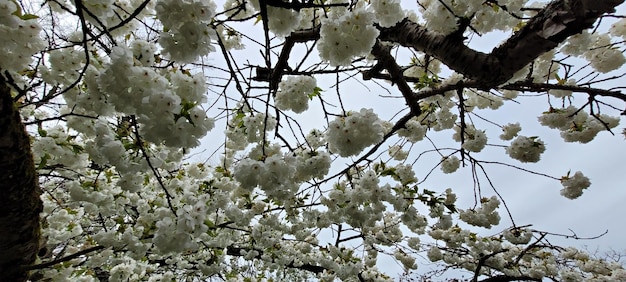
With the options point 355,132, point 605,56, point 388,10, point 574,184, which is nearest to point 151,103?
point 355,132

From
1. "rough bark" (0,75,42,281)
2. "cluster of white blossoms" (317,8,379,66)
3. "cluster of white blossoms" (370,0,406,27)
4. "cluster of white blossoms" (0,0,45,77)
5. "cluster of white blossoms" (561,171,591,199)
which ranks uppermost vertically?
"cluster of white blossoms" (561,171,591,199)

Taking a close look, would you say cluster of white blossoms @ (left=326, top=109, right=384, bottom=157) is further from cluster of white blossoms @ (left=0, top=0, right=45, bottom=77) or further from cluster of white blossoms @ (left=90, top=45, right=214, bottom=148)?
cluster of white blossoms @ (left=0, top=0, right=45, bottom=77)

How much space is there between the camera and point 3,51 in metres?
1.45

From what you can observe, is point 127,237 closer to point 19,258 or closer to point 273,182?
point 19,258

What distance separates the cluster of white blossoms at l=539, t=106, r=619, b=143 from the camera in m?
3.28

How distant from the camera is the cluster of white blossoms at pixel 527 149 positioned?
3355 millimetres

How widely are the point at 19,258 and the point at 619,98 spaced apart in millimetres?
4146

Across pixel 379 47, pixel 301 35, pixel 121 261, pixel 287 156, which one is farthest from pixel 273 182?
pixel 121 261

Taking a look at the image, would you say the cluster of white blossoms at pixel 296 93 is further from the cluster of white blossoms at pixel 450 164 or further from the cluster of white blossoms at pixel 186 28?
the cluster of white blossoms at pixel 450 164

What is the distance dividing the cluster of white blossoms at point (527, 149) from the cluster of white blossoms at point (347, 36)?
2.57 metres

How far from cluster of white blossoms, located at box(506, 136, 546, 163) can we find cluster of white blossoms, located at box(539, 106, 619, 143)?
0.23 m

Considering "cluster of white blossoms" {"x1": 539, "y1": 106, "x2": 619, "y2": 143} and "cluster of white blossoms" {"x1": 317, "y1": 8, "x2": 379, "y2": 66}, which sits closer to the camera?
"cluster of white blossoms" {"x1": 317, "y1": 8, "x2": 379, "y2": 66}

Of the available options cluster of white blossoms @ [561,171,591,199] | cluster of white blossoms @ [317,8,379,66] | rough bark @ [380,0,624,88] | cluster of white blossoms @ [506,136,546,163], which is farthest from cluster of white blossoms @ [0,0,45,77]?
cluster of white blossoms @ [561,171,591,199]

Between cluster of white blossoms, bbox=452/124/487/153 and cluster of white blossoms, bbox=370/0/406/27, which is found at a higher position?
cluster of white blossoms, bbox=452/124/487/153
